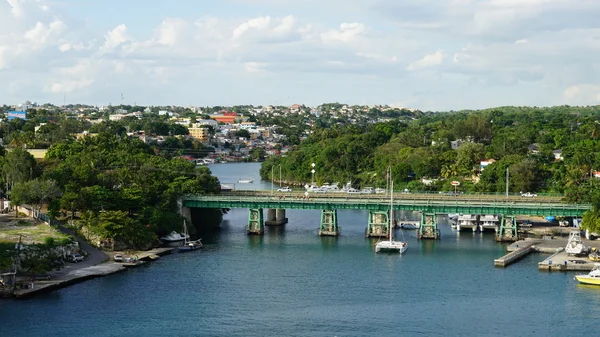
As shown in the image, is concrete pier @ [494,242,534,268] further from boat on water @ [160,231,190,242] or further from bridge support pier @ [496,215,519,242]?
boat on water @ [160,231,190,242]

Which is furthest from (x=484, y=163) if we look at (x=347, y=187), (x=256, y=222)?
(x=256, y=222)

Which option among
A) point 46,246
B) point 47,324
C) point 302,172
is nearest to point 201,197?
point 46,246

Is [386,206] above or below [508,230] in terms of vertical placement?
above

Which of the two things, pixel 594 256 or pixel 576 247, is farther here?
→ pixel 576 247

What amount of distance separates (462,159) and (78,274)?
67.5 metres

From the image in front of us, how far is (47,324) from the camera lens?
52.5m

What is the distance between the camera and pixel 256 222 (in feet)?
287

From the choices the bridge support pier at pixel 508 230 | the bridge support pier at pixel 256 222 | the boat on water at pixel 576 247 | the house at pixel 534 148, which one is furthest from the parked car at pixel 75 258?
the house at pixel 534 148

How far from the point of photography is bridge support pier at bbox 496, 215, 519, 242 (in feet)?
272

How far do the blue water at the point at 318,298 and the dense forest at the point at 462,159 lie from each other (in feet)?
64.3

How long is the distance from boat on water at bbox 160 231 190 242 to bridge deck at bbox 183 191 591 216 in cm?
747

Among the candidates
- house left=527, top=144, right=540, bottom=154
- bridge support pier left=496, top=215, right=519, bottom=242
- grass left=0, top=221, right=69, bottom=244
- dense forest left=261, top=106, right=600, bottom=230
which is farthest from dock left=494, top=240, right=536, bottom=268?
house left=527, top=144, right=540, bottom=154

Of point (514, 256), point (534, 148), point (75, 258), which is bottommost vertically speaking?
point (75, 258)

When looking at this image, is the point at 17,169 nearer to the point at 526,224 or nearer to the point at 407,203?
the point at 407,203
